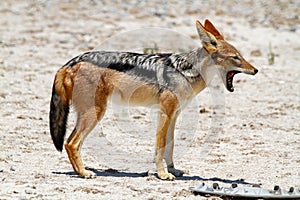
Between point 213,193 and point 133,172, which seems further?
point 133,172

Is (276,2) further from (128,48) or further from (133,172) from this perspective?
(133,172)

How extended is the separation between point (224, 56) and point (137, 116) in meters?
3.18

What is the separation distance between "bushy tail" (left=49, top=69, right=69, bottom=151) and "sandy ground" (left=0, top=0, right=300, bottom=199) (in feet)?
1.14

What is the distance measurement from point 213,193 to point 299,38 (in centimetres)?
1072

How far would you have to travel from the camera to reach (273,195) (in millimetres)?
6051

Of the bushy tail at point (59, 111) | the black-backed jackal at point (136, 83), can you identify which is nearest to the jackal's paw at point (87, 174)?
the black-backed jackal at point (136, 83)

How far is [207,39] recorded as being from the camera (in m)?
7.09

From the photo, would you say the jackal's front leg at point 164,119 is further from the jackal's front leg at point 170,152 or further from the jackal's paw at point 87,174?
the jackal's paw at point 87,174

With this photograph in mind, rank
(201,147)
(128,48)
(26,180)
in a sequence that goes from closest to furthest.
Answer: (26,180) → (201,147) → (128,48)

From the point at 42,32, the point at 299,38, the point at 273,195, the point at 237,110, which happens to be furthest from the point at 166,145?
the point at 299,38

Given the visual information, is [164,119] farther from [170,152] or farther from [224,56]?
[224,56]

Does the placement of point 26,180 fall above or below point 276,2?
below

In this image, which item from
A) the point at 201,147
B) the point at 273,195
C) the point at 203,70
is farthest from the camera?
the point at 201,147

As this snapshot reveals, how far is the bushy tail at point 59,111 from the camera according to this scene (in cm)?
707
